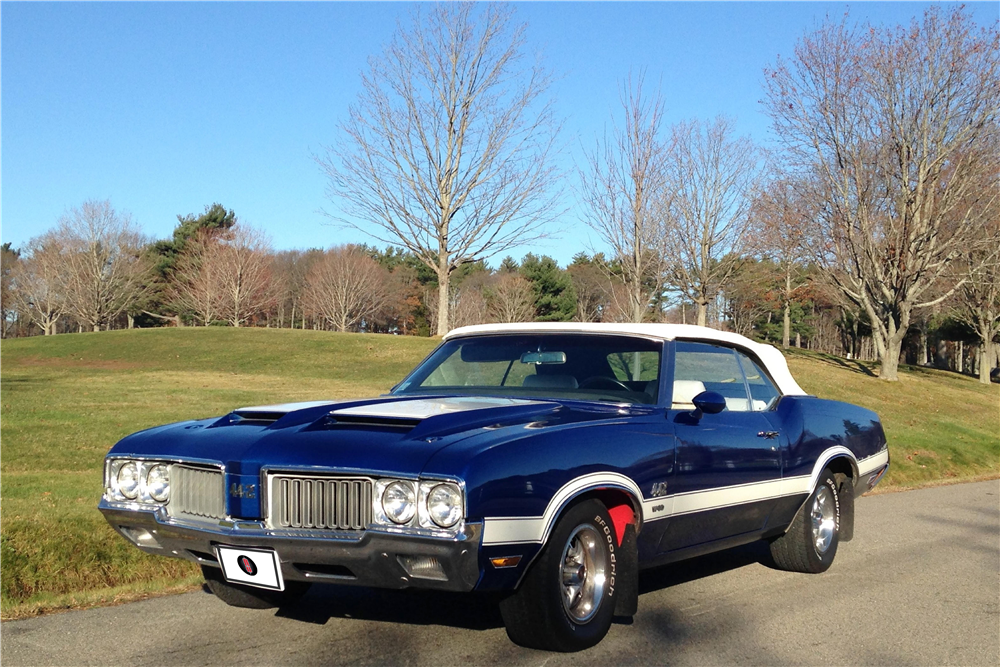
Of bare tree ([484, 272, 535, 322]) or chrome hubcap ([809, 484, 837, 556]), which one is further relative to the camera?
bare tree ([484, 272, 535, 322])

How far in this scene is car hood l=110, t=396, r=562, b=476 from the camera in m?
4.07

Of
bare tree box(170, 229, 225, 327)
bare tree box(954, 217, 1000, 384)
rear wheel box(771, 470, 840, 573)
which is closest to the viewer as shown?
rear wheel box(771, 470, 840, 573)

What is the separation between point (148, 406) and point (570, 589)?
47.0 ft

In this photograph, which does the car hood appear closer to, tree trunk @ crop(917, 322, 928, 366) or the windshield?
the windshield

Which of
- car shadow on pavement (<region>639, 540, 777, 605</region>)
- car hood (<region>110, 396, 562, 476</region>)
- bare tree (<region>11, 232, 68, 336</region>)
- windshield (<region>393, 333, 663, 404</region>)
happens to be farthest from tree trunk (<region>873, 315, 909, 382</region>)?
bare tree (<region>11, 232, 68, 336</region>)

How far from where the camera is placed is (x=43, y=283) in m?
71.8

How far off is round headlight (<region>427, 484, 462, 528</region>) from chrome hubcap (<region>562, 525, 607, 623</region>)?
0.77 metres

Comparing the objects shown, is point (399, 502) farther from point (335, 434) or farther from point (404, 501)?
point (335, 434)

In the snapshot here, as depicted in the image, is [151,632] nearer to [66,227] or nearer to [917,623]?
[917,623]

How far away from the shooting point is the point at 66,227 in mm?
67875

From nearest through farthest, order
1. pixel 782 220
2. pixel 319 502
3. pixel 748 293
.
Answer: pixel 319 502 < pixel 782 220 < pixel 748 293

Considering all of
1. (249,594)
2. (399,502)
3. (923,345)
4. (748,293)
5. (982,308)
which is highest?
(748,293)

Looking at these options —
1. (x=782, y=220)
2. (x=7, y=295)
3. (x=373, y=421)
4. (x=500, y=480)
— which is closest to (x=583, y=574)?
(x=500, y=480)

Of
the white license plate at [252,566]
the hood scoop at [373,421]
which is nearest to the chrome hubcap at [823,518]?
the hood scoop at [373,421]
